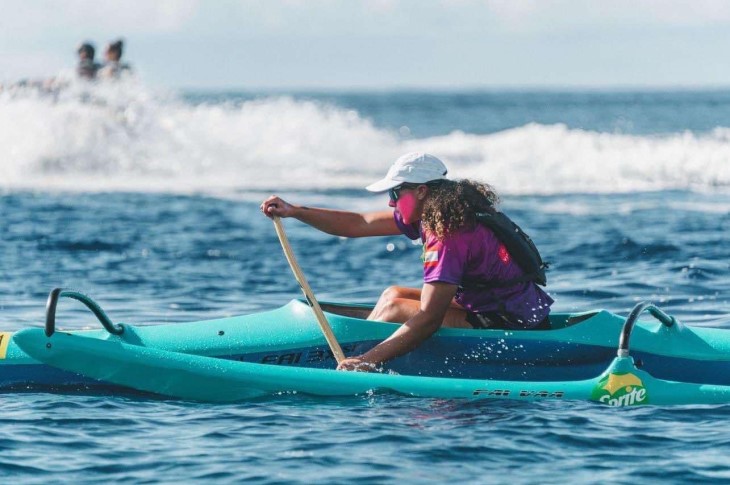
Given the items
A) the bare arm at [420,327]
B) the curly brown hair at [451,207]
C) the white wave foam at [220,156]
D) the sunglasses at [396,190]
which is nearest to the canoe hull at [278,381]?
the bare arm at [420,327]

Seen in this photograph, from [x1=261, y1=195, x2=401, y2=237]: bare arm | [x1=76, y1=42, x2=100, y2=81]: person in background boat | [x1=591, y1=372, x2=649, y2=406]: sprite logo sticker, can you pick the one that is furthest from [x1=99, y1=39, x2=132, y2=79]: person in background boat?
[x1=591, y1=372, x2=649, y2=406]: sprite logo sticker

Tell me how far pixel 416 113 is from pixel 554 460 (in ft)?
268

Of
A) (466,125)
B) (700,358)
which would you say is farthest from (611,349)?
(466,125)

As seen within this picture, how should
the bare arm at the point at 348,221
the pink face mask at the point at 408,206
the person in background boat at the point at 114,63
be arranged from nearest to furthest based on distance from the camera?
the pink face mask at the point at 408,206 < the bare arm at the point at 348,221 < the person in background boat at the point at 114,63

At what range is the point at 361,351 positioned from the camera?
711 centimetres

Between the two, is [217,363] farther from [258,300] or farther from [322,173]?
[322,173]

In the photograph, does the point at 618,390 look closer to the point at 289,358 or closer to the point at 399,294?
the point at 399,294

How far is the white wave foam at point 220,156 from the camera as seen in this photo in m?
23.7

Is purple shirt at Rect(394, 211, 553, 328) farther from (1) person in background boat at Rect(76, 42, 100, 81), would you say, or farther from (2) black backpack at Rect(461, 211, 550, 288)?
(1) person in background boat at Rect(76, 42, 100, 81)

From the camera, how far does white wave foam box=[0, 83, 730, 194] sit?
77.8 ft

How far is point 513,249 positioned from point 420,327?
65 centimetres

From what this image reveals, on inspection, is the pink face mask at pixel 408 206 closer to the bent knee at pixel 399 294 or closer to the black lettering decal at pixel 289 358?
the bent knee at pixel 399 294

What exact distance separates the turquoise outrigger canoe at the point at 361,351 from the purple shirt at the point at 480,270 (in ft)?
0.43

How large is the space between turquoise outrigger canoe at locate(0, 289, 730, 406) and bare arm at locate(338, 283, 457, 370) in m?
0.12
